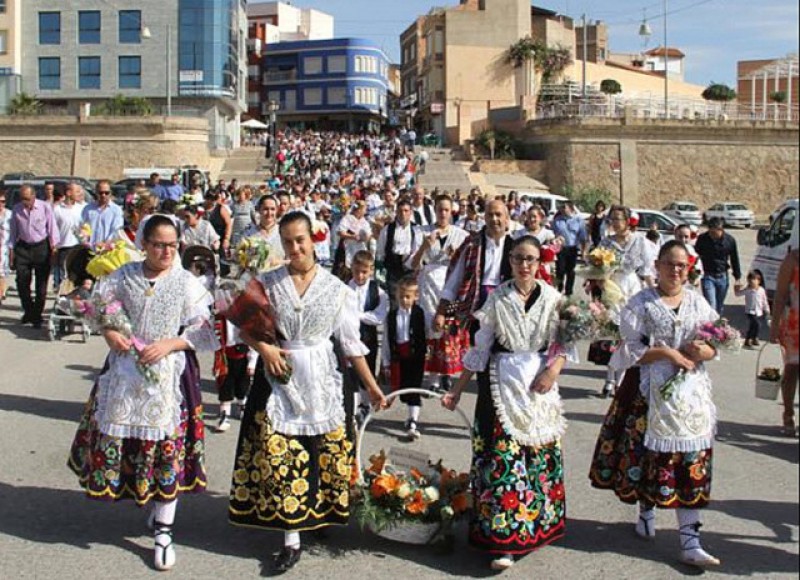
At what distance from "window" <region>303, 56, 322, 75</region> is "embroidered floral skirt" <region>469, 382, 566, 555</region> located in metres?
87.4

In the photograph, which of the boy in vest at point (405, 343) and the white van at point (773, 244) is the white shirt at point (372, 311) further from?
the white van at point (773, 244)

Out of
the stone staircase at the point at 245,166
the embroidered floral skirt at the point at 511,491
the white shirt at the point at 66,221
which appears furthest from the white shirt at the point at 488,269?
the stone staircase at the point at 245,166

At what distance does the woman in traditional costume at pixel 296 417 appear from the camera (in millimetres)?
5574

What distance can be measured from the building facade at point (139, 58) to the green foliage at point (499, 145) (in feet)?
49.8

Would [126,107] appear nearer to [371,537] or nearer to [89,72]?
[89,72]

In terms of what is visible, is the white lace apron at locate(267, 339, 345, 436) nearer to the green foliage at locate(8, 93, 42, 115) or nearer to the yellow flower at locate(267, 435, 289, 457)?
the yellow flower at locate(267, 435, 289, 457)

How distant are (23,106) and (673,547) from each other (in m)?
52.8

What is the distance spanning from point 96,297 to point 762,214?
4706 centimetres

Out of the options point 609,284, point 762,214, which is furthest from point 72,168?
point 609,284

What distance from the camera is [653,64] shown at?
261 feet

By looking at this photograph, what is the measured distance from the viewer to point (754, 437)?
342 inches

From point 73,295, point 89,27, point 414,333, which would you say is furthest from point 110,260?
point 89,27

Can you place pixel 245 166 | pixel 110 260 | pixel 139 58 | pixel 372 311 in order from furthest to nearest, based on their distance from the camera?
pixel 139 58 → pixel 245 166 → pixel 372 311 → pixel 110 260

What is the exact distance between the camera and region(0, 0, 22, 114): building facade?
53250mm
